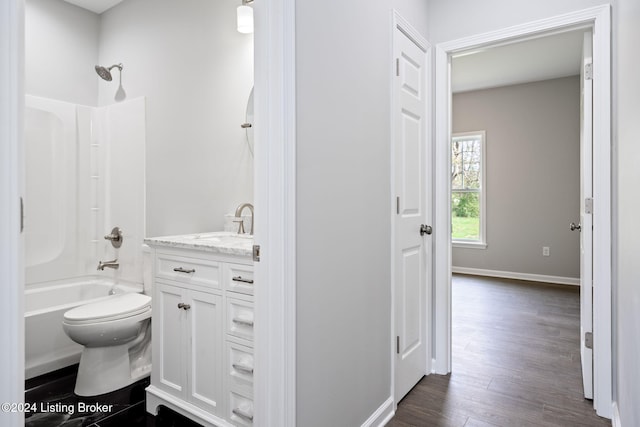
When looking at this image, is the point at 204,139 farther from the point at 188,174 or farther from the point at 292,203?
the point at 292,203

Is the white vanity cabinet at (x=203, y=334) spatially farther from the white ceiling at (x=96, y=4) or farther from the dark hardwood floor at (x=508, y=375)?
the white ceiling at (x=96, y=4)

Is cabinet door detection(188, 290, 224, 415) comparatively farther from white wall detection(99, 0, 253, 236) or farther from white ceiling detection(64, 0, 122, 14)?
white ceiling detection(64, 0, 122, 14)

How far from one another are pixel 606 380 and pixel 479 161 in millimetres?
4192

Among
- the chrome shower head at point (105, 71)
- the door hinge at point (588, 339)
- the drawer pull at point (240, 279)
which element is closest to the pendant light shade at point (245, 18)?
the chrome shower head at point (105, 71)

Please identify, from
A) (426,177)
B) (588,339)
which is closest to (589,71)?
(426,177)

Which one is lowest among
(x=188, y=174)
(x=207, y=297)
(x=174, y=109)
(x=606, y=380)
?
(x=606, y=380)

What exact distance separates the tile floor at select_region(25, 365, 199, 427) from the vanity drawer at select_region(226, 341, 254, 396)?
0.43m

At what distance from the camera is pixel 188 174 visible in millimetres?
2785

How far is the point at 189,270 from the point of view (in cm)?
187

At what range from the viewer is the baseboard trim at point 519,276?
5.04m

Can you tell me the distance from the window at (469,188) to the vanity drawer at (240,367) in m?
4.75

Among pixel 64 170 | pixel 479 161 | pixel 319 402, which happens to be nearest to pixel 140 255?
pixel 64 170

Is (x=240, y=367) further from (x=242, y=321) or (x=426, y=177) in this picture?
(x=426, y=177)

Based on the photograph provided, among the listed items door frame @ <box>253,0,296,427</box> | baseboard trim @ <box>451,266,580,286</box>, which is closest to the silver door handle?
door frame @ <box>253,0,296,427</box>
